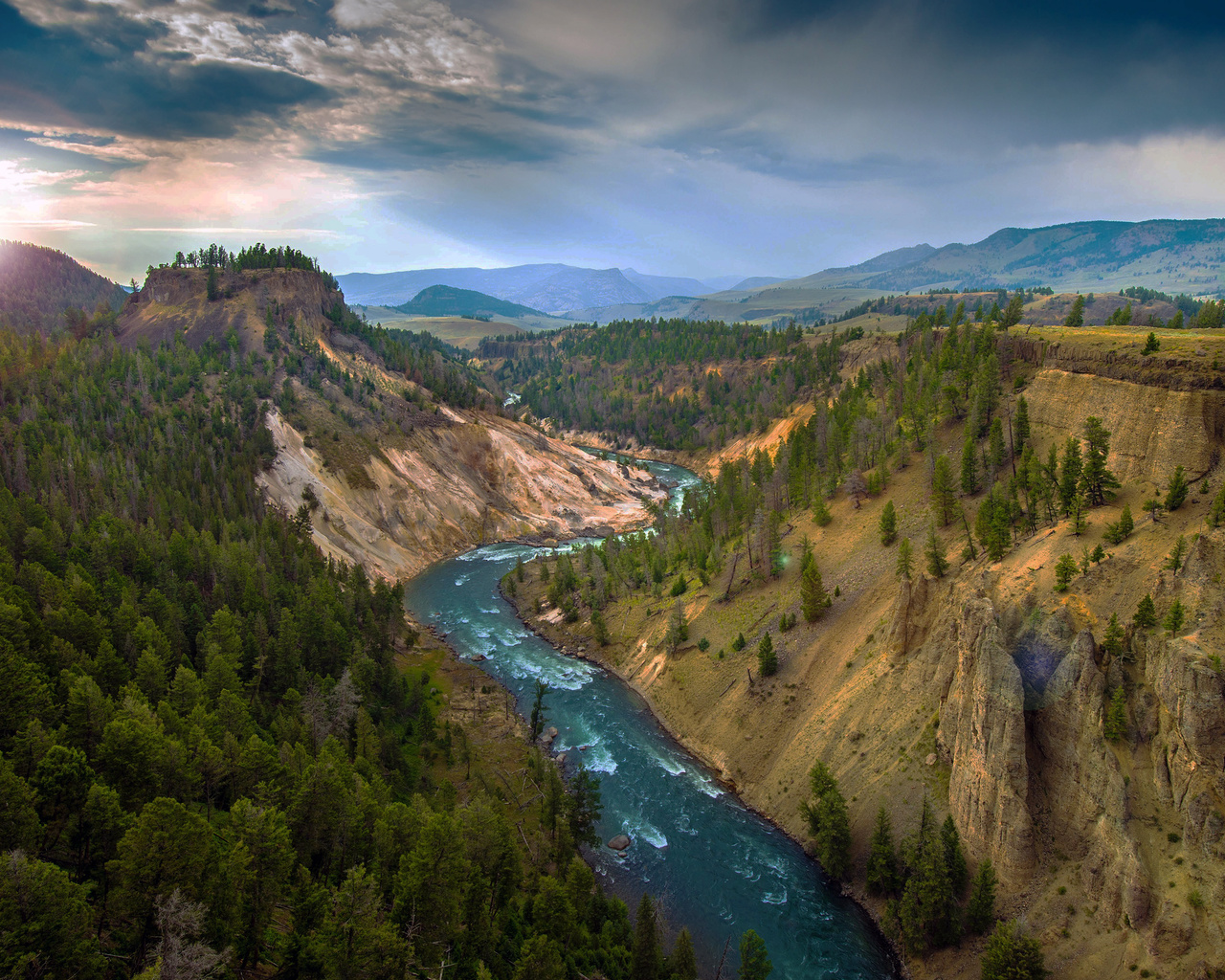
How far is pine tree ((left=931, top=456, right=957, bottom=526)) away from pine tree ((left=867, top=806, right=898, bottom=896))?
2735cm

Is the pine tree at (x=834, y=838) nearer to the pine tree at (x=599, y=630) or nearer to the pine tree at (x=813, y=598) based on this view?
the pine tree at (x=813, y=598)

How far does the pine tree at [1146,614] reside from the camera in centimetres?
3294

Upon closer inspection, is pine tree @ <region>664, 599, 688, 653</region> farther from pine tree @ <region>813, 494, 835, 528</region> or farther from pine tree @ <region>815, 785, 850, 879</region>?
pine tree @ <region>815, 785, 850, 879</region>

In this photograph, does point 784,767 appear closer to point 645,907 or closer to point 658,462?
point 645,907

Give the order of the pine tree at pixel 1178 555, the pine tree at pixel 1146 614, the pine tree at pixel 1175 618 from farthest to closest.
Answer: the pine tree at pixel 1178 555, the pine tree at pixel 1146 614, the pine tree at pixel 1175 618

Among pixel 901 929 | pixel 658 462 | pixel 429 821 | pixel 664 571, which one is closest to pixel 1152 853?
pixel 901 929

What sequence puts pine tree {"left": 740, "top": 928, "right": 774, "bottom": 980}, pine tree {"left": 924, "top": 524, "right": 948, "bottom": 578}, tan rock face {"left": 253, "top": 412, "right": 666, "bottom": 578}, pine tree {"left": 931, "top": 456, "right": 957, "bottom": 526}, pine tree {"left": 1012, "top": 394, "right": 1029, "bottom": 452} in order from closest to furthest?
pine tree {"left": 740, "top": 928, "right": 774, "bottom": 980}, pine tree {"left": 924, "top": 524, "right": 948, "bottom": 578}, pine tree {"left": 931, "top": 456, "right": 957, "bottom": 526}, pine tree {"left": 1012, "top": 394, "right": 1029, "bottom": 452}, tan rock face {"left": 253, "top": 412, "right": 666, "bottom": 578}

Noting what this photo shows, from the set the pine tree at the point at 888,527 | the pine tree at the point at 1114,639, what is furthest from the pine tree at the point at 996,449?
the pine tree at the point at 1114,639

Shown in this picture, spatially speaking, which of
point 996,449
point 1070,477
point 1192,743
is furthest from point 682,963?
point 996,449

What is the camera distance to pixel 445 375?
176000mm

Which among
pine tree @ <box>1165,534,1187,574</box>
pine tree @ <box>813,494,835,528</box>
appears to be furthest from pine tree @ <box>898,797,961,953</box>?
pine tree @ <box>813,494,835,528</box>

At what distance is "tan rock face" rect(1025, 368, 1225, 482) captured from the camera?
40938mm

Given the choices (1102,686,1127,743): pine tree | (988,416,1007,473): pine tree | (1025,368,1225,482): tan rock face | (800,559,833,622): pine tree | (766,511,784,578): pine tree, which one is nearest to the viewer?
(1102,686,1127,743): pine tree

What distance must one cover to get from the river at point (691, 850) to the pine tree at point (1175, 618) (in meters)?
21.6
